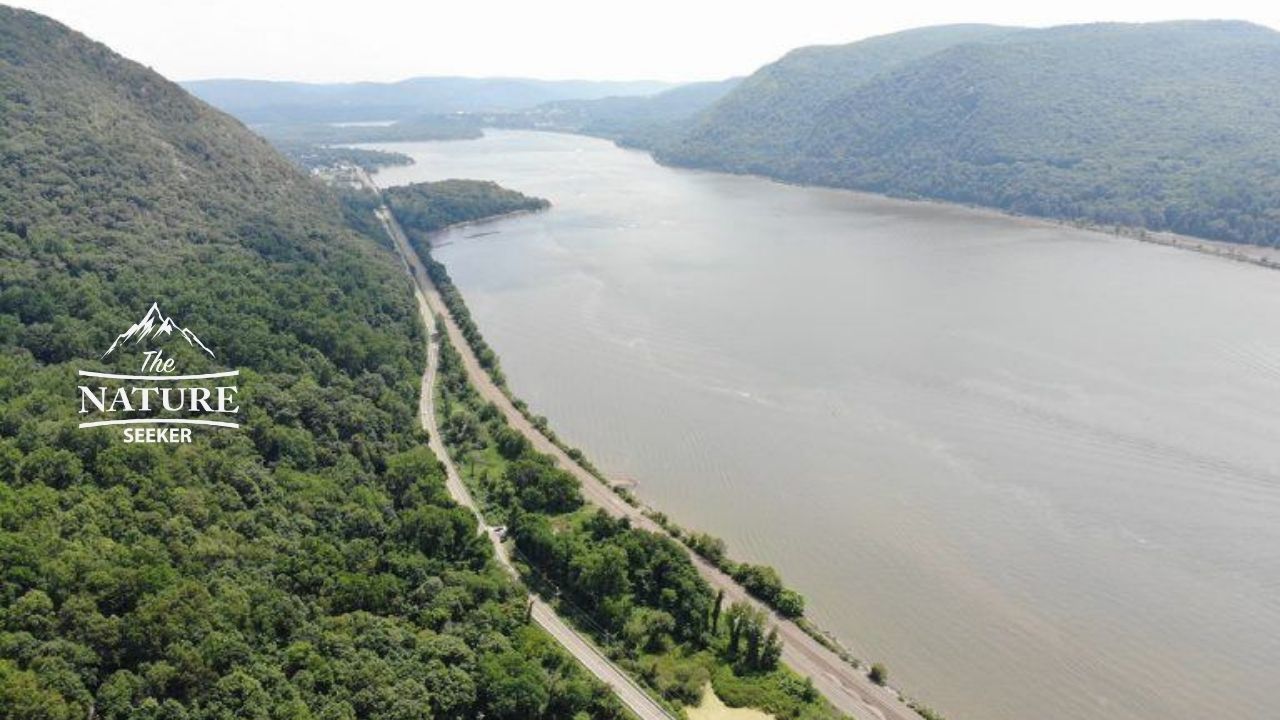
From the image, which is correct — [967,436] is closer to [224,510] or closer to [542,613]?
[542,613]

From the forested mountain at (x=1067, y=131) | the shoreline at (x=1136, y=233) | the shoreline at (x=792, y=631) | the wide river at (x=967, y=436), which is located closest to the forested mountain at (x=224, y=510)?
the shoreline at (x=792, y=631)

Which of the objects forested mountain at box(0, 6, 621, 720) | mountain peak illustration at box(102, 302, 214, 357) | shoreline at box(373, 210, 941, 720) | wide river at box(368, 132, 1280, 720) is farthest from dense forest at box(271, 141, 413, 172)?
shoreline at box(373, 210, 941, 720)

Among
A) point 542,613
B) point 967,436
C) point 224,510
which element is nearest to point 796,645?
point 542,613

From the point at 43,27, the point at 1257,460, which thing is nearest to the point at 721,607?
the point at 1257,460

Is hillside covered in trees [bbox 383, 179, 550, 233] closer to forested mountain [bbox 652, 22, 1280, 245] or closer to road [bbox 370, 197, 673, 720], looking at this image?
road [bbox 370, 197, 673, 720]

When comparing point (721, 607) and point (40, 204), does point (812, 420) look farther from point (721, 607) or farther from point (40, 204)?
point (40, 204)

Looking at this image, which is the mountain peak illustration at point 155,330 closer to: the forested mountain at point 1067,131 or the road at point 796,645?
the road at point 796,645
